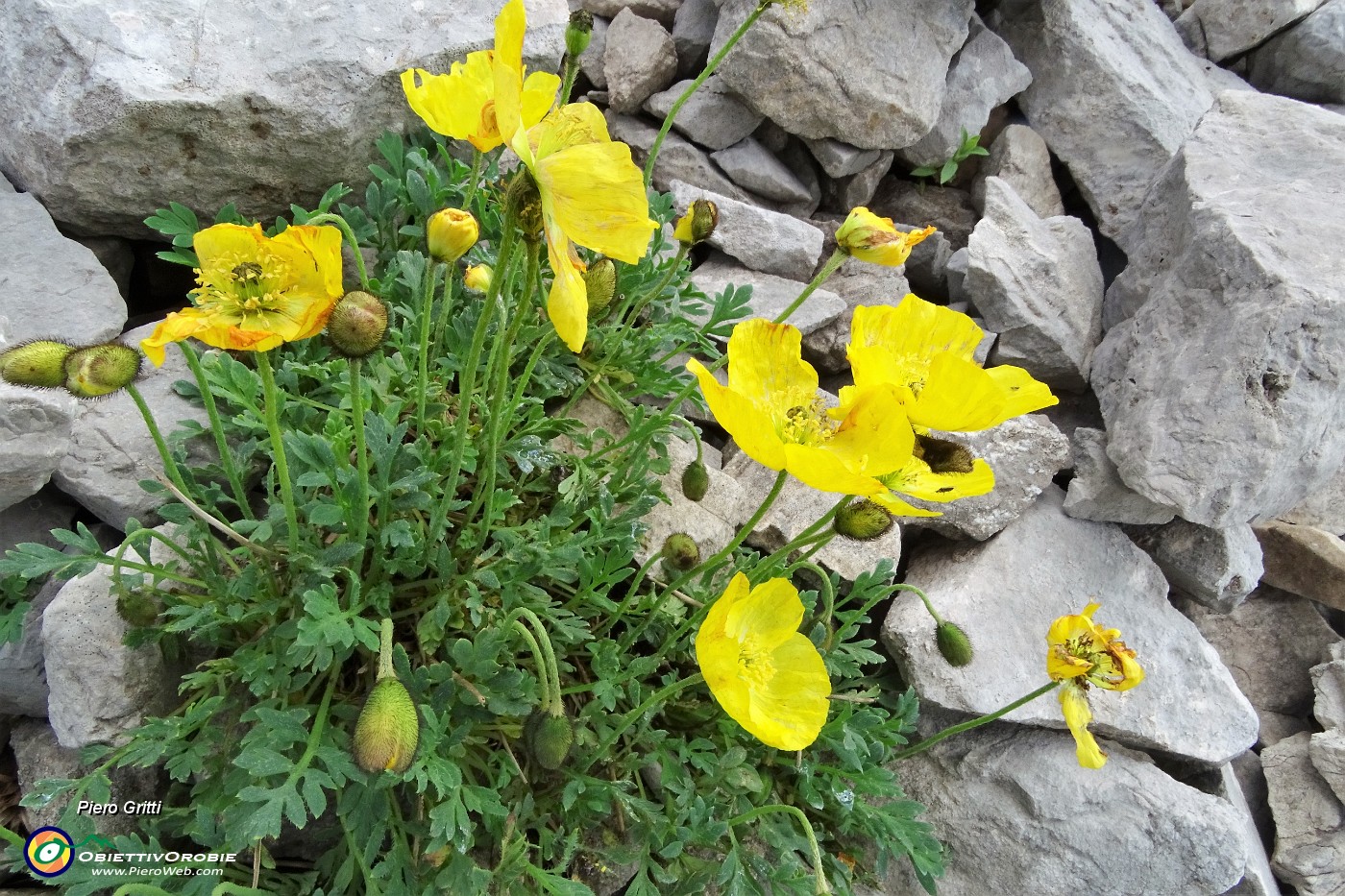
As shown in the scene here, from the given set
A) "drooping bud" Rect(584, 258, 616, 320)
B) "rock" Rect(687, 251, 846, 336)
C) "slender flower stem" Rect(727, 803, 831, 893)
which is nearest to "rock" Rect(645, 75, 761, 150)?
"rock" Rect(687, 251, 846, 336)

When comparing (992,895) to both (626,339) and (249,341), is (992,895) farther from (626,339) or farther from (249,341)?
(249,341)

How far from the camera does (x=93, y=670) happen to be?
2.16 meters

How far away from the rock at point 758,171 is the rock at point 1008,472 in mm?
1472

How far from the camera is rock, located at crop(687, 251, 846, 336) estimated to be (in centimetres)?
340

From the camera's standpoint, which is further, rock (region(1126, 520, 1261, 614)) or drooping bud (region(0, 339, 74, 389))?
rock (region(1126, 520, 1261, 614))

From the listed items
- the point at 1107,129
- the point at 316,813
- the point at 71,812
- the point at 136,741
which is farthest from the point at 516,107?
the point at 1107,129

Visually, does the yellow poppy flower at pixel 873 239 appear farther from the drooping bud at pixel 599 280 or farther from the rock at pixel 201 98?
the rock at pixel 201 98

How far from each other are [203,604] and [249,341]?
3.00 ft

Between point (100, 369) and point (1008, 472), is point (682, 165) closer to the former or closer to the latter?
point (1008, 472)

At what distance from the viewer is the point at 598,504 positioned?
2570mm

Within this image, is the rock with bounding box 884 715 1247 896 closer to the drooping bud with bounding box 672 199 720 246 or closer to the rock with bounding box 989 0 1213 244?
the drooping bud with bounding box 672 199 720 246

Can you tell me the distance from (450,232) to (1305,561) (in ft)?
10.8

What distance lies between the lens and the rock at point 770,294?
3.40 meters

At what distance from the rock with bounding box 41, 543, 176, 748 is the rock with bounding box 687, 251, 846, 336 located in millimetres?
2132
